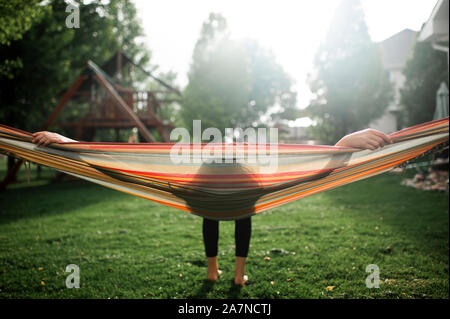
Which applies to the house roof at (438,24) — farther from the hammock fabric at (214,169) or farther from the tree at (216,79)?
the tree at (216,79)

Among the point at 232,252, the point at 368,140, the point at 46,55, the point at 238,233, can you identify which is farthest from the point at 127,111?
the point at 368,140

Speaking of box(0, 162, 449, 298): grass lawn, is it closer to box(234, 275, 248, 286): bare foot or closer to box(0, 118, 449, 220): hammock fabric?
box(234, 275, 248, 286): bare foot

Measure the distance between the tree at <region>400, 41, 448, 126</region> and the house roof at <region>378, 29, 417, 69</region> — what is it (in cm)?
876

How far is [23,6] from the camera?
3490 mm

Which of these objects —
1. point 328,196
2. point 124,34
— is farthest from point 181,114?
point 328,196

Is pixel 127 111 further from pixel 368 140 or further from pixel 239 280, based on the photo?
pixel 368 140

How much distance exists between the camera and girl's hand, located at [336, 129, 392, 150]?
1.42 meters

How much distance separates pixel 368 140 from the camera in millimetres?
1431

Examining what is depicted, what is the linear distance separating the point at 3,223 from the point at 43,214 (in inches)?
21.6

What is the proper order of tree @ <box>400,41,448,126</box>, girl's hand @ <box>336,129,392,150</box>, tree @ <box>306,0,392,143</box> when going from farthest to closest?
1. tree @ <box>306,0,392,143</box>
2. tree @ <box>400,41,448,126</box>
3. girl's hand @ <box>336,129,392,150</box>

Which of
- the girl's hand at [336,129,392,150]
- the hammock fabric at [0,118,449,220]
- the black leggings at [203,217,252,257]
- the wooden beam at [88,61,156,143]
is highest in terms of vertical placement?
the wooden beam at [88,61,156,143]

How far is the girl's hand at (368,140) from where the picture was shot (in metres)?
1.42

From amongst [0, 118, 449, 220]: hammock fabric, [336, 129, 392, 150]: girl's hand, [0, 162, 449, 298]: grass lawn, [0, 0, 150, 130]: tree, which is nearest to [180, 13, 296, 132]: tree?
[0, 0, 150, 130]: tree
